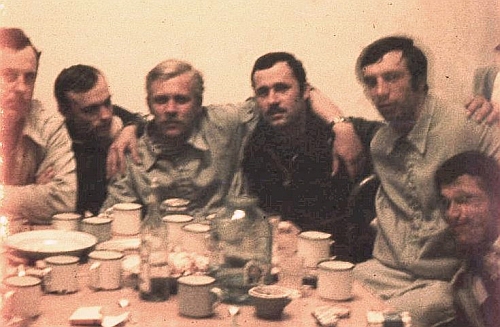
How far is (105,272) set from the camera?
2.01m

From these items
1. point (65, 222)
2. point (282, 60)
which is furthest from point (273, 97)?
point (65, 222)

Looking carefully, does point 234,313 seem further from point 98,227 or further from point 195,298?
point 98,227

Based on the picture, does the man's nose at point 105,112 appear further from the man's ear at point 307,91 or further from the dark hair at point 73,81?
the man's ear at point 307,91

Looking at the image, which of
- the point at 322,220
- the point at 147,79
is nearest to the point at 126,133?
the point at 147,79

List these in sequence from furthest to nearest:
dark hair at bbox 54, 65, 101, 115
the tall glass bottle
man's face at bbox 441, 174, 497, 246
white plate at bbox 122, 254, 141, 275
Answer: dark hair at bbox 54, 65, 101, 115, man's face at bbox 441, 174, 497, 246, white plate at bbox 122, 254, 141, 275, the tall glass bottle

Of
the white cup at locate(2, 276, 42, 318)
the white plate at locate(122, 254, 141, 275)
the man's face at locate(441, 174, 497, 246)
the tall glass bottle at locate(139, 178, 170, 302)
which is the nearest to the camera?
the white cup at locate(2, 276, 42, 318)

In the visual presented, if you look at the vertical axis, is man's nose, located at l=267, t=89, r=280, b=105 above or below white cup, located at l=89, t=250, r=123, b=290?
above

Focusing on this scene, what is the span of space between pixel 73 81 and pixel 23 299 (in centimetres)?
81

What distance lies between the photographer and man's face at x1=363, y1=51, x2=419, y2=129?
235cm

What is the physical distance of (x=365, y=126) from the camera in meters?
2.40

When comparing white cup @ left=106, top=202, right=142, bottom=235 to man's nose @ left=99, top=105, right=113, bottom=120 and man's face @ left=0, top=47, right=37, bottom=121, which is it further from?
man's face @ left=0, top=47, right=37, bottom=121

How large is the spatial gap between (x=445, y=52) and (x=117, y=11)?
0.97 metres

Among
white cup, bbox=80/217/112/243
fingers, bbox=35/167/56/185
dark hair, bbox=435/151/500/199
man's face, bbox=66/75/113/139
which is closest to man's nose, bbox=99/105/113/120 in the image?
man's face, bbox=66/75/113/139

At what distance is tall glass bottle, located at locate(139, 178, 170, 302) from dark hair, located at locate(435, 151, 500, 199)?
860mm
